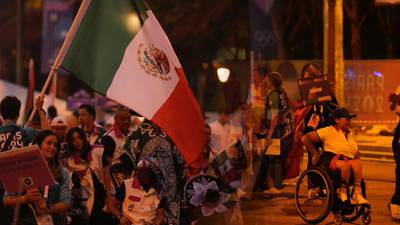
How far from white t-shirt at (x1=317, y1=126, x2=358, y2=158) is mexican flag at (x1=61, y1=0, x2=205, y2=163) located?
2.79 m

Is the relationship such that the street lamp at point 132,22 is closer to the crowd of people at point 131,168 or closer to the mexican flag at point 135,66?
the mexican flag at point 135,66

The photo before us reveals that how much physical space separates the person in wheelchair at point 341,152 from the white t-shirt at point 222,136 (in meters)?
1.87

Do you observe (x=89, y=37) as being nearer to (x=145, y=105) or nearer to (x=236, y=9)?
(x=145, y=105)

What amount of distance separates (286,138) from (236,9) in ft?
87.0

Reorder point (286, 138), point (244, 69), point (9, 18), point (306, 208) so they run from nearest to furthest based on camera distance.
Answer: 1. point (306, 208)
2. point (286, 138)
3. point (244, 69)
4. point (9, 18)

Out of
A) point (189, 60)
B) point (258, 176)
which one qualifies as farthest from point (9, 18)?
point (258, 176)

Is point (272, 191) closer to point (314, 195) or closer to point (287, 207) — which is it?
point (287, 207)

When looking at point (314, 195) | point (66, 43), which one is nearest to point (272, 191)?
point (314, 195)

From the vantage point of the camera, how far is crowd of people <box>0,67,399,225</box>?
20.9 feet

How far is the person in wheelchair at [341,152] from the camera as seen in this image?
9.14m

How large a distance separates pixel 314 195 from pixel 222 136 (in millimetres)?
2245

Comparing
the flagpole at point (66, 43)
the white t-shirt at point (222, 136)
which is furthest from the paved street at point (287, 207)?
the flagpole at point (66, 43)

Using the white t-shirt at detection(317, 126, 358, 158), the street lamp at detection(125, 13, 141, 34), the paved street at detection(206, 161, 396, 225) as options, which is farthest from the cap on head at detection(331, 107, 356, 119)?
the street lamp at detection(125, 13, 141, 34)

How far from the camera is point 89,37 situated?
7195 mm
